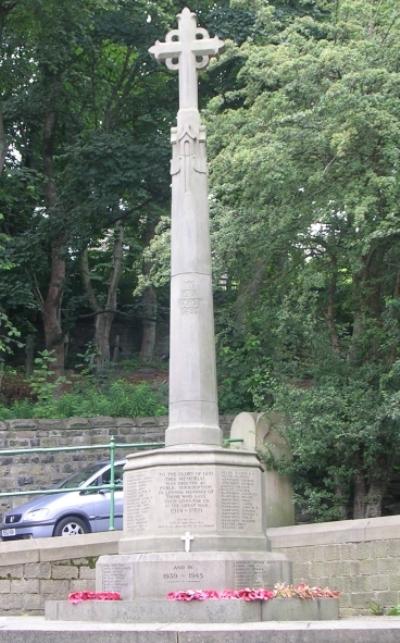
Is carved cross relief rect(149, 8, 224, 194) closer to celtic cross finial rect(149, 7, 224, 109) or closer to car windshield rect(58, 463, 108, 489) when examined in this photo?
celtic cross finial rect(149, 7, 224, 109)

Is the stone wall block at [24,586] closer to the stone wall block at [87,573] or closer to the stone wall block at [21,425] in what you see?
the stone wall block at [87,573]

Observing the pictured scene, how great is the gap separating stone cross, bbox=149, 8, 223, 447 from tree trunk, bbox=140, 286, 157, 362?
67.3 feet

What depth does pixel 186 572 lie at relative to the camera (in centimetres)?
1020

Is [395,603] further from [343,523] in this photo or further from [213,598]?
[213,598]

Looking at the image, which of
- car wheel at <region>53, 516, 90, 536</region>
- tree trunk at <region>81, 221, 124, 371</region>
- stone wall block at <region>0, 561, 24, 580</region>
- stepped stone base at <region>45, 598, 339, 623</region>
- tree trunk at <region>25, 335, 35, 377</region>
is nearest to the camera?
stepped stone base at <region>45, 598, 339, 623</region>

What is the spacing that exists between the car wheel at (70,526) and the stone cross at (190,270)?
5.51 metres

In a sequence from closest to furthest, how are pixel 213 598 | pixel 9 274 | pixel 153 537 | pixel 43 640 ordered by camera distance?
pixel 43 640 < pixel 213 598 < pixel 153 537 < pixel 9 274

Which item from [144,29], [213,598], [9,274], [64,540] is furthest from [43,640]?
[144,29]

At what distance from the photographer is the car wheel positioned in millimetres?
16234

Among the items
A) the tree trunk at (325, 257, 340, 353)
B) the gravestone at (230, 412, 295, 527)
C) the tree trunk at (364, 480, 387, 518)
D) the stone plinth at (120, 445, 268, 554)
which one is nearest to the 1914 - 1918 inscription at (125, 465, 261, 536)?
the stone plinth at (120, 445, 268, 554)

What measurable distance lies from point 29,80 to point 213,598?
22.7m

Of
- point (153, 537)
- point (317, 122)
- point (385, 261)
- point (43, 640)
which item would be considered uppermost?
point (317, 122)

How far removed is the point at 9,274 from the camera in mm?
28766

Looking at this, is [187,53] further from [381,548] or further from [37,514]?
[37,514]
